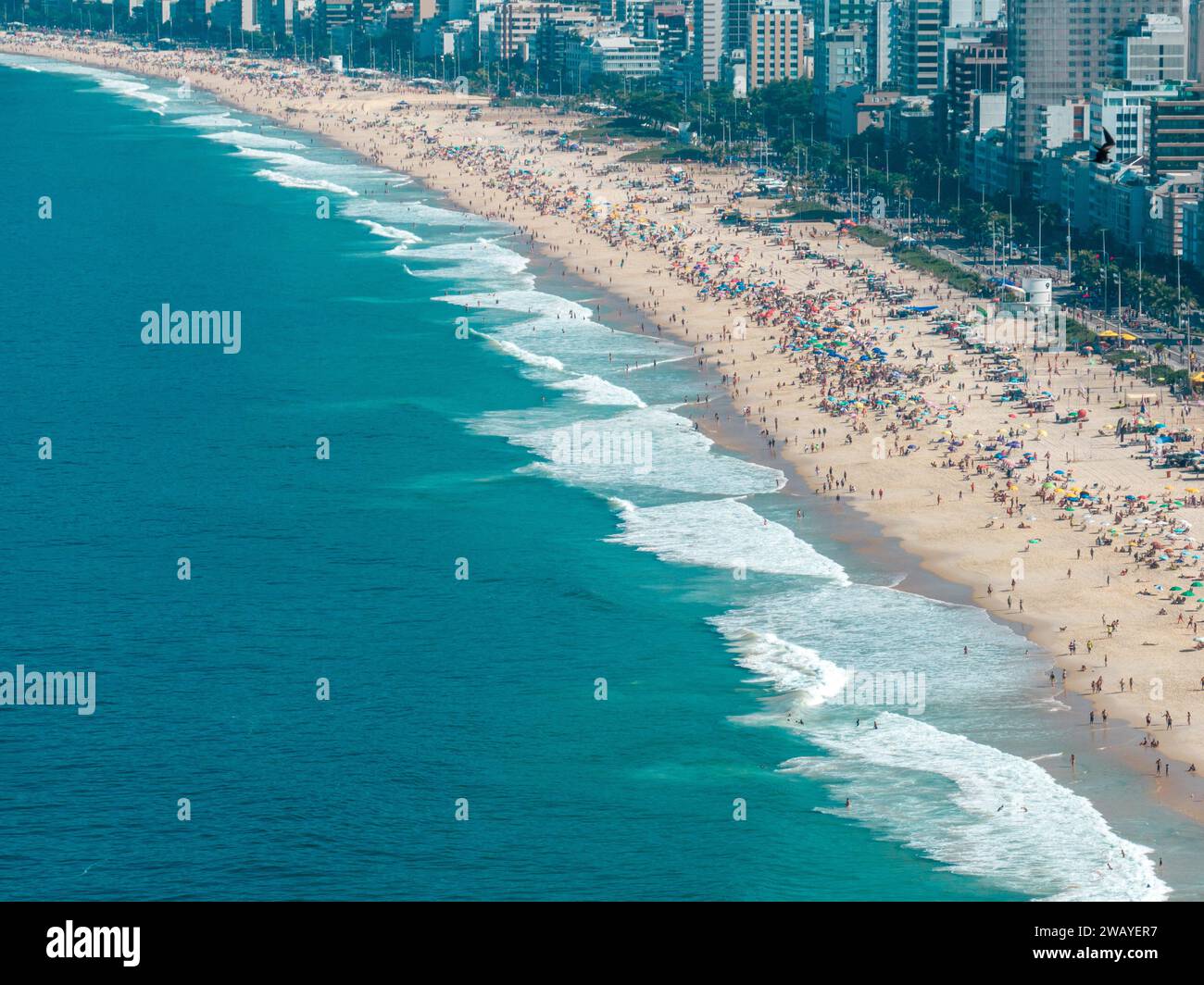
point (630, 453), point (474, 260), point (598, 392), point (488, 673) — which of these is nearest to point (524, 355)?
point (598, 392)

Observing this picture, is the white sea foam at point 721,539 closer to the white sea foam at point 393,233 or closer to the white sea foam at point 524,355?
the white sea foam at point 524,355

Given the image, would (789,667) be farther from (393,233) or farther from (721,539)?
(393,233)

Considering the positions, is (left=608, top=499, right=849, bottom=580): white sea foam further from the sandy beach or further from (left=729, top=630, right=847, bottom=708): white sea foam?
(left=729, top=630, right=847, bottom=708): white sea foam

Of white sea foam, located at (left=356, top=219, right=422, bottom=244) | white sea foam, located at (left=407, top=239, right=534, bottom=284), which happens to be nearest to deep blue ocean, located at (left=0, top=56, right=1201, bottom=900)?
white sea foam, located at (left=407, top=239, right=534, bottom=284)

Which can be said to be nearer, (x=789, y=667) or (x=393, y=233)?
(x=789, y=667)

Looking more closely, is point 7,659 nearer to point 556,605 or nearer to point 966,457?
point 556,605
